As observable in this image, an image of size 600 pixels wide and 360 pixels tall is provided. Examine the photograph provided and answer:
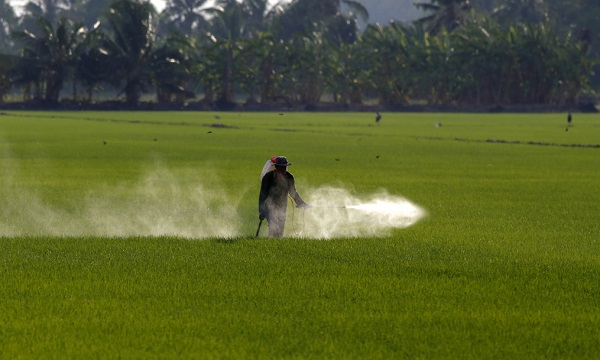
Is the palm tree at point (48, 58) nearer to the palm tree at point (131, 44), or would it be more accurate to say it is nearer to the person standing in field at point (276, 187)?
the palm tree at point (131, 44)

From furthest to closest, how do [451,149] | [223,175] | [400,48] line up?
[400,48], [451,149], [223,175]

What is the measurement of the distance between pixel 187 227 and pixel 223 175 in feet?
38.5

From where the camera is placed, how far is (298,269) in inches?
498

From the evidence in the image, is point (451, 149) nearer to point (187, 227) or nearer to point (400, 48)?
point (187, 227)

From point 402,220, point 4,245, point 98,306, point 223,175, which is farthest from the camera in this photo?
point 223,175

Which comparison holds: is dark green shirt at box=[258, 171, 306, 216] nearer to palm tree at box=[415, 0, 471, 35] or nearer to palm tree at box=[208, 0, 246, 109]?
palm tree at box=[208, 0, 246, 109]

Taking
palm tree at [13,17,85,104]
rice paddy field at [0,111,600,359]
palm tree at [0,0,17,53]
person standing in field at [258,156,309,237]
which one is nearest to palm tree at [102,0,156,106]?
palm tree at [13,17,85,104]

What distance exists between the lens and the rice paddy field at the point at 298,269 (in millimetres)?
9250

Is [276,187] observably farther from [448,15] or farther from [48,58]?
[448,15]

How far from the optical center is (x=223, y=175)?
94.9ft

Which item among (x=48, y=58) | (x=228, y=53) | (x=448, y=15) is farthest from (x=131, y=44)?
(x=448, y=15)

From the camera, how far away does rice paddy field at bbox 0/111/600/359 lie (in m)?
9.25

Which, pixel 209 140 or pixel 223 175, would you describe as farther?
pixel 209 140

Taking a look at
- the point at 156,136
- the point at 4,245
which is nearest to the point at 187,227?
the point at 4,245
